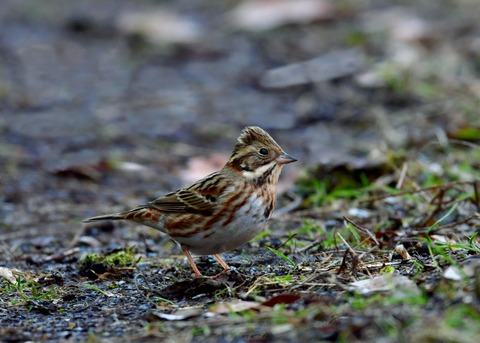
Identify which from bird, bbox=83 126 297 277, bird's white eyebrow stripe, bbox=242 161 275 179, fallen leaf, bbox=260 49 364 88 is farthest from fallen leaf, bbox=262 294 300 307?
fallen leaf, bbox=260 49 364 88

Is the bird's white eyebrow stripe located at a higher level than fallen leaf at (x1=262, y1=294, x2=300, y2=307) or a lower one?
higher

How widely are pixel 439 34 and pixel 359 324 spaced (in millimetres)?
9234

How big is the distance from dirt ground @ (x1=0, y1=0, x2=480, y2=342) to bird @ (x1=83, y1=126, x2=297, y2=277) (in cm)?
26

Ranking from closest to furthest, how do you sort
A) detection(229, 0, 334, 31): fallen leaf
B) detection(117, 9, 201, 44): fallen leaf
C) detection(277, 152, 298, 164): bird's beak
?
detection(277, 152, 298, 164): bird's beak → detection(229, 0, 334, 31): fallen leaf → detection(117, 9, 201, 44): fallen leaf

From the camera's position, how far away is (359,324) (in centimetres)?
385

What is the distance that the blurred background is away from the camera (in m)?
8.61

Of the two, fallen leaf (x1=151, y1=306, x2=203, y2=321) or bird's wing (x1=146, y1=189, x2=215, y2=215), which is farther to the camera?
bird's wing (x1=146, y1=189, x2=215, y2=215)

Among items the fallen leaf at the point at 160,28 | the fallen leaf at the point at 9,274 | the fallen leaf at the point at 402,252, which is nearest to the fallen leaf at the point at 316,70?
the fallen leaf at the point at 160,28

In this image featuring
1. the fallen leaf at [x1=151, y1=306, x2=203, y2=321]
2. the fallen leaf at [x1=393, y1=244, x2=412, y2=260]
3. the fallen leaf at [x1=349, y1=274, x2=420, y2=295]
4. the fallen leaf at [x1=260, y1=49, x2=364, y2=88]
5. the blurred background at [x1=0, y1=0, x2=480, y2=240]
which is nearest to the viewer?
the fallen leaf at [x1=349, y1=274, x2=420, y2=295]

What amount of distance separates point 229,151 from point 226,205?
3.81 m

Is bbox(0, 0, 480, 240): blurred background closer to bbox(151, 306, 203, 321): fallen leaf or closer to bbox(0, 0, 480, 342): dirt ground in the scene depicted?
bbox(0, 0, 480, 342): dirt ground

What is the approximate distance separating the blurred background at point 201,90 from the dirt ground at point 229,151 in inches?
1.4

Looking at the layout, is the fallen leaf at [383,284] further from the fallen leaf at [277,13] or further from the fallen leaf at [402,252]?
the fallen leaf at [277,13]

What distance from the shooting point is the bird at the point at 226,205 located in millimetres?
5543
